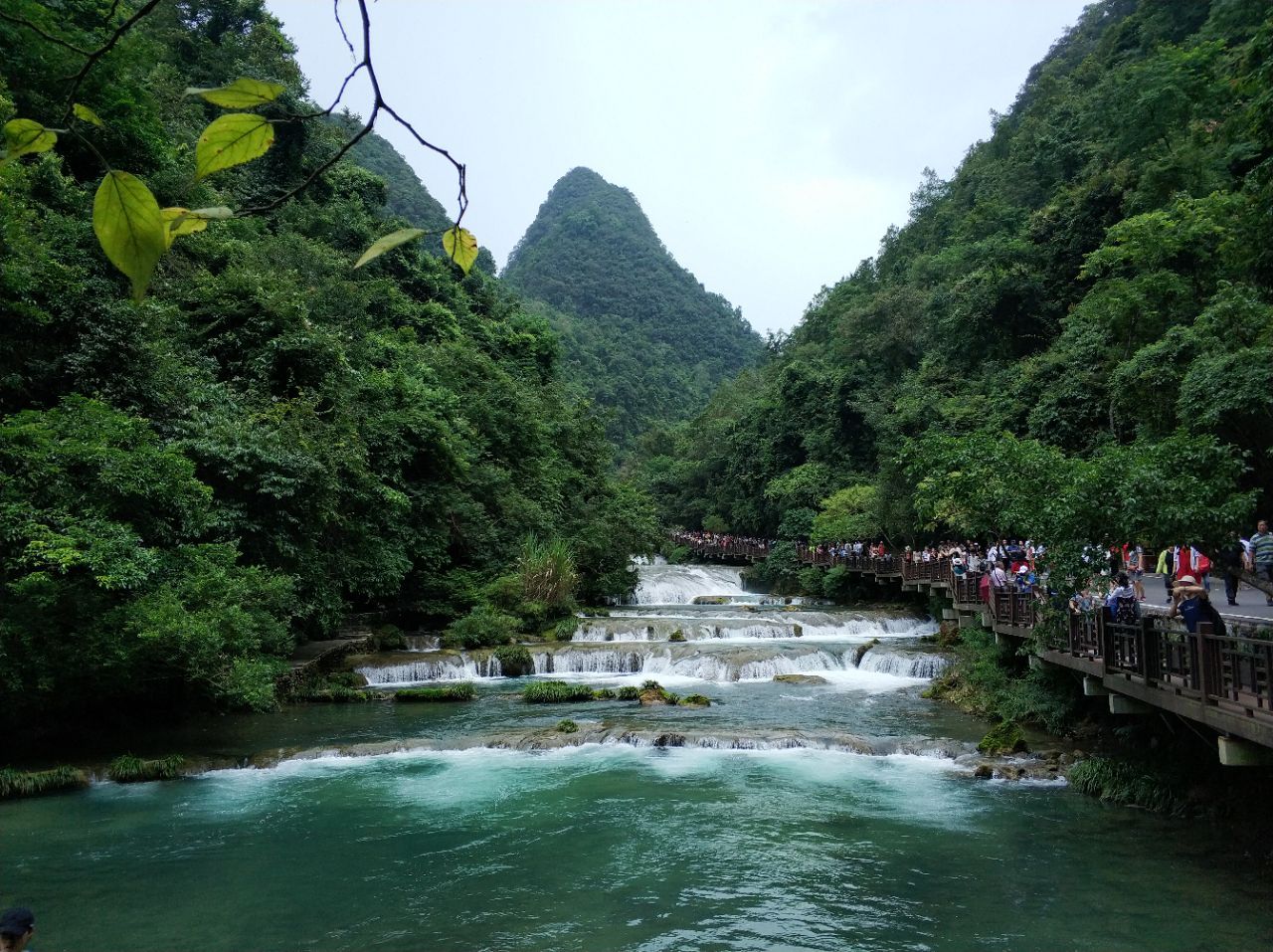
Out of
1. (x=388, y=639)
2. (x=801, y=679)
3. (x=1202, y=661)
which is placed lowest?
(x=801, y=679)

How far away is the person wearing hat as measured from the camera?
4695mm

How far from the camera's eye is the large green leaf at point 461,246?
158 centimetres

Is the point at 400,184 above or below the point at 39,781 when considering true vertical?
above

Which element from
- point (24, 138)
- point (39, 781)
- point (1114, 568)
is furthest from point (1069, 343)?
point (24, 138)

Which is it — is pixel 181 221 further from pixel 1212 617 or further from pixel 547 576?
pixel 547 576

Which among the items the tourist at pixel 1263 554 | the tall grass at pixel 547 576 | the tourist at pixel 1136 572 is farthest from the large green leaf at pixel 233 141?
the tall grass at pixel 547 576

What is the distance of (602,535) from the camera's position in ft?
106

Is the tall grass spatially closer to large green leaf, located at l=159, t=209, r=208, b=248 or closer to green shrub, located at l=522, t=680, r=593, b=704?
green shrub, located at l=522, t=680, r=593, b=704

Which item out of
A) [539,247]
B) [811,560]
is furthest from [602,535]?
[539,247]

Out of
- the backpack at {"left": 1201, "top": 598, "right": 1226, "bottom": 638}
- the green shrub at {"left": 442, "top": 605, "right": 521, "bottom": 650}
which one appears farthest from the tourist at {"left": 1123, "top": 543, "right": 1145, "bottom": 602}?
the green shrub at {"left": 442, "top": 605, "right": 521, "bottom": 650}

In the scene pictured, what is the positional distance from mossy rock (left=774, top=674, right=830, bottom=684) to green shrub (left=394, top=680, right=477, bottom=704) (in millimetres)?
6928

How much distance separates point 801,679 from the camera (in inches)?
754

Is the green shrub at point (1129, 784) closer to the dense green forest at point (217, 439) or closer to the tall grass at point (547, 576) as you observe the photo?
the dense green forest at point (217, 439)

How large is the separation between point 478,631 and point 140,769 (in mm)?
10615
